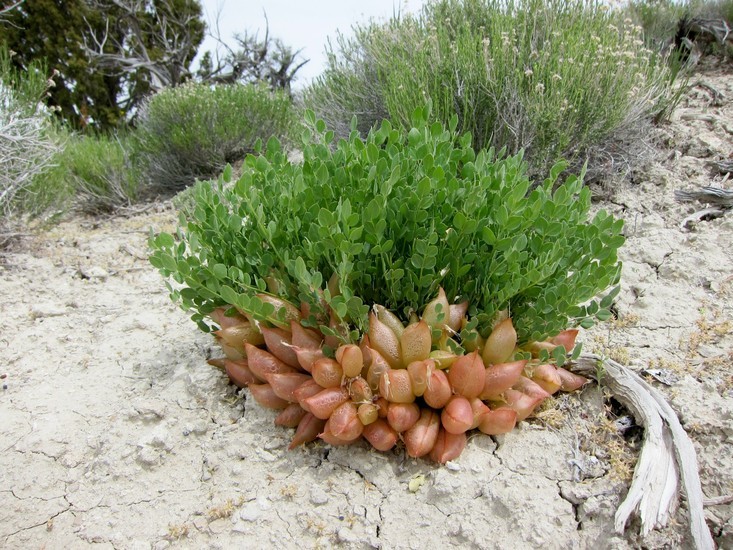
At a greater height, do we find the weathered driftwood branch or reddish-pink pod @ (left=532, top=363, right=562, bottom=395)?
reddish-pink pod @ (left=532, top=363, right=562, bottom=395)

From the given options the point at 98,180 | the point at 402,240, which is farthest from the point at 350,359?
the point at 98,180

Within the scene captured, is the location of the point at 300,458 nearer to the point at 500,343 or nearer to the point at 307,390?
the point at 307,390

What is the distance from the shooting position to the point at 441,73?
4668mm

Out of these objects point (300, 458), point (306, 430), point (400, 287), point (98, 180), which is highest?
point (98, 180)

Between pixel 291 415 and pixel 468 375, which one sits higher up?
pixel 468 375

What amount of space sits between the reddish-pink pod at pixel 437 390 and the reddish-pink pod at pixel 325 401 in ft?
0.99

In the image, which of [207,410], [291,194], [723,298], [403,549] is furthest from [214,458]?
[723,298]

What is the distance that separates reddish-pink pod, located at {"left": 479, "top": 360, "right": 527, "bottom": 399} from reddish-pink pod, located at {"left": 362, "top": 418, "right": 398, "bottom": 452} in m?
0.38

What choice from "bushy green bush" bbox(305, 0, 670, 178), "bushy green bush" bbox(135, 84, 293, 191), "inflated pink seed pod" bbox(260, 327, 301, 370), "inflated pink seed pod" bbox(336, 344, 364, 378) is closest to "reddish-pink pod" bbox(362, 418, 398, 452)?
"inflated pink seed pod" bbox(336, 344, 364, 378)

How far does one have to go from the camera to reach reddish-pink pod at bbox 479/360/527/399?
2027 millimetres

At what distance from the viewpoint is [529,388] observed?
217cm

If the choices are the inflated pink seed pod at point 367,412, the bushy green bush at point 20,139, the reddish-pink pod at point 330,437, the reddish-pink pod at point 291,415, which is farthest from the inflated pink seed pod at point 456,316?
the bushy green bush at point 20,139

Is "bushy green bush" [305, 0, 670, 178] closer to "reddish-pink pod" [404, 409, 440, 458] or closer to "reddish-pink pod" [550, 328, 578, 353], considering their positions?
"reddish-pink pod" [550, 328, 578, 353]

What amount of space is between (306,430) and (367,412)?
30 centimetres
